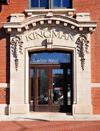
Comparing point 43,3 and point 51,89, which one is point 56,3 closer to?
point 43,3

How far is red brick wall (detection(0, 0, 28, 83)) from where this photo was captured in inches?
395

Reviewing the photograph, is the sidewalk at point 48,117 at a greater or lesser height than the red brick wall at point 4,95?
lesser

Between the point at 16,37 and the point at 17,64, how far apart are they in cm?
155

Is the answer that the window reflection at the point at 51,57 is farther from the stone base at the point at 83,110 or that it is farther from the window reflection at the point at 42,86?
the stone base at the point at 83,110

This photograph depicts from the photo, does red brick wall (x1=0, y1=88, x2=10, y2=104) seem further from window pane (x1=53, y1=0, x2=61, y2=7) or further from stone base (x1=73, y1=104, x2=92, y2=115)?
window pane (x1=53, y1=0, x2=61, y2=7)

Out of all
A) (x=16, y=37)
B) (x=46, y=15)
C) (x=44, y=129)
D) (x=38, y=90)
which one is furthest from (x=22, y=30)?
(x=44, y=129)

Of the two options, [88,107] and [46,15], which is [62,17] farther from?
[88,107]

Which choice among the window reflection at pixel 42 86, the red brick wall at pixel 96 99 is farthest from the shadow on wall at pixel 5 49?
the red brick wall at pixel 96 99

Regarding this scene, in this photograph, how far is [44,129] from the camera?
694 centimetres

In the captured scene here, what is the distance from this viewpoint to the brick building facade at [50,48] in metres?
9.55

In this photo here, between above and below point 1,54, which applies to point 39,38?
above

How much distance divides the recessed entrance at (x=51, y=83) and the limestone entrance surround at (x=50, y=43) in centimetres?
52

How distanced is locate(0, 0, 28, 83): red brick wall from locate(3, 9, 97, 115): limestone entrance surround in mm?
405

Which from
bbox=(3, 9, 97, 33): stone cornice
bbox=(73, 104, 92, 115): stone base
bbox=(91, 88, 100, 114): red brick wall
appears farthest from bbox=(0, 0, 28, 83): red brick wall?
bbox=(91, 88, 100, 114): red brick wall
